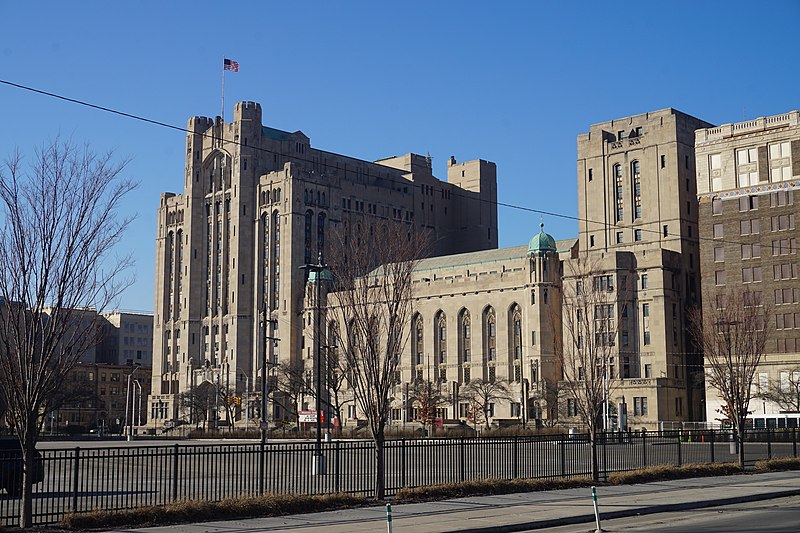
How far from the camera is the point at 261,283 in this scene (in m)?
156

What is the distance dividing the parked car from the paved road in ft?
39.5

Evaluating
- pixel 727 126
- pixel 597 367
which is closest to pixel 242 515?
pixel 597 367

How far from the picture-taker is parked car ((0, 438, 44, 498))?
22766mm

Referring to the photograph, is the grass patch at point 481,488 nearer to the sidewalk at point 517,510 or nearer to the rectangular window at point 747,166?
the sidewalk at point 517,510

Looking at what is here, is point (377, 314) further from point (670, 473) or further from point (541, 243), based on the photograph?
point (541, 243)

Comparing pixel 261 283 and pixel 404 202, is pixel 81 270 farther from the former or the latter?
pixel 404 202

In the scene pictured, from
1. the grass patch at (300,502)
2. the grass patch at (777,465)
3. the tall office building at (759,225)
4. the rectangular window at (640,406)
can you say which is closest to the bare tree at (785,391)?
the tall office building at (759,225)

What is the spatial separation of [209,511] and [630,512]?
1057 cm

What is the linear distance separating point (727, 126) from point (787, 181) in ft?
32.7

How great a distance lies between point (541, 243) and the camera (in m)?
122

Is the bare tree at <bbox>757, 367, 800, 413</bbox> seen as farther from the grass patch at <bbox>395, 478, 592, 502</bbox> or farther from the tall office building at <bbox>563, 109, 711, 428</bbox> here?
the grass patch at <bbox>395, 478, 592, 502</bbox>

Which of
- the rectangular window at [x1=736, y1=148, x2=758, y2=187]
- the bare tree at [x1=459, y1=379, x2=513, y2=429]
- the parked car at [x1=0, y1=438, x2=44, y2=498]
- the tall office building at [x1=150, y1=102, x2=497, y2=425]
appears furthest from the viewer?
the tall office building at [x1=150, y1=102, x2=497, y2=425]

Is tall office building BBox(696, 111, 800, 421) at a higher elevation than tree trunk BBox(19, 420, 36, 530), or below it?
higher

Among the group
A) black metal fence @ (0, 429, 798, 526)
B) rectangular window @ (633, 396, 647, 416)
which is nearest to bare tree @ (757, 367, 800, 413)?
rectangular window @ (633, 396, 647, 416)
